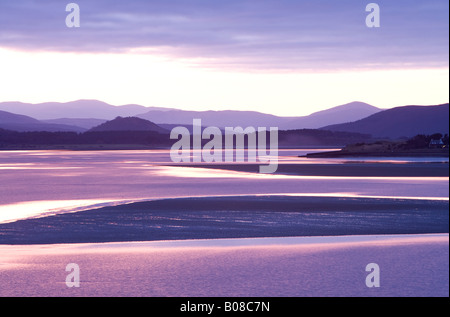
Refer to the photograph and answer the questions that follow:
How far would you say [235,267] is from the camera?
12.1 m

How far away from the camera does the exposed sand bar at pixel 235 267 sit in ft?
34.3

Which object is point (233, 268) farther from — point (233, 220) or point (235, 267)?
point (233, 220)

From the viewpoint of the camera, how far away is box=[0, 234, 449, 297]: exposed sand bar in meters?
10.5

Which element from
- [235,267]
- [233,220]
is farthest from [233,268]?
[233,220]

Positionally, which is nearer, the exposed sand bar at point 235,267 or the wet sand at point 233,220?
the exposed sand bar at point 235,267

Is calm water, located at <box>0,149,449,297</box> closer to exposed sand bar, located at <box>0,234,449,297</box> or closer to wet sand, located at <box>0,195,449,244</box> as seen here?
exposed sand bar, located at <box>0,234,449,297</box>

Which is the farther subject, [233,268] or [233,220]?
[233,220]

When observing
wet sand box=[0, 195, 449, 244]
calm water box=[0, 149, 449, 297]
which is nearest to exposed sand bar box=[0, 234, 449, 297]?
calm water box=[0, 149, 449, 297]

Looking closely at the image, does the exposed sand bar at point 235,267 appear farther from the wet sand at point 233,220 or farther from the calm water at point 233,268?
the wet sand at point 233,220

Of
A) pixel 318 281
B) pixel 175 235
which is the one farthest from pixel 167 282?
pixel 175 235

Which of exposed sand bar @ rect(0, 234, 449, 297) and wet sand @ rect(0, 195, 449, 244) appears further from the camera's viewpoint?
wet sand @ rect(0, 195, 449, 244)

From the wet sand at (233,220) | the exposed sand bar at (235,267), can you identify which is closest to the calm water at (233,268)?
the exposed sand bar at (235,267)

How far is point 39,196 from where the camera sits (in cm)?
2631
